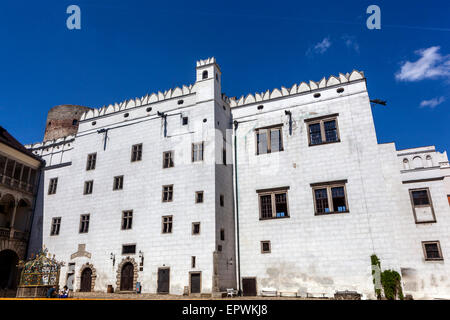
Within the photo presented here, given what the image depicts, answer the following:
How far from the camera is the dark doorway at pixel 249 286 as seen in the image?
79.0 feet

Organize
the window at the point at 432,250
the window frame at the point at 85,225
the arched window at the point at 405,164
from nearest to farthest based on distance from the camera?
the window at the point at 432,250, the arched window at the point at 405,164, the window frame at the point at 85,225

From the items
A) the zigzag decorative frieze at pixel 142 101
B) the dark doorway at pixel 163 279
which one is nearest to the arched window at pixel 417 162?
the zigzag decorative frieze at pixel 142 101

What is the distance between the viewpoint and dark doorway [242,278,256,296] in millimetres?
24089

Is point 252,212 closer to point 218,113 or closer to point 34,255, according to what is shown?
point 218,113

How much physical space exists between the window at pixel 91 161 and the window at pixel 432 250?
28620mm

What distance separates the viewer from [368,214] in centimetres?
2227

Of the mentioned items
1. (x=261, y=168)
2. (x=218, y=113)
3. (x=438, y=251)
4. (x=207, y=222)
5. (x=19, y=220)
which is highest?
(x=218, y=113)

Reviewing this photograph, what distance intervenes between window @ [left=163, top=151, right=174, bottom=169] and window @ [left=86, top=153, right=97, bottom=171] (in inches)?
315

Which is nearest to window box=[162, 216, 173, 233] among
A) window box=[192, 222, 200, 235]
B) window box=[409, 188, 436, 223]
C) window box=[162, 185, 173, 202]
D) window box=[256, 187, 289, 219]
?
window box=[162, 185, 173, 202]

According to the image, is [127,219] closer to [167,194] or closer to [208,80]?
[167,194]

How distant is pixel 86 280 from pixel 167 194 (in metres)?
10.1

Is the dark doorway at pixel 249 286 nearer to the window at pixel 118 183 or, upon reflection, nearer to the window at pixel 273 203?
the window at pixel 273 203

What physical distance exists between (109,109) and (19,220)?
1480 cm

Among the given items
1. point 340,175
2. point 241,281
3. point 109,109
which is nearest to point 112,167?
point 109,109
